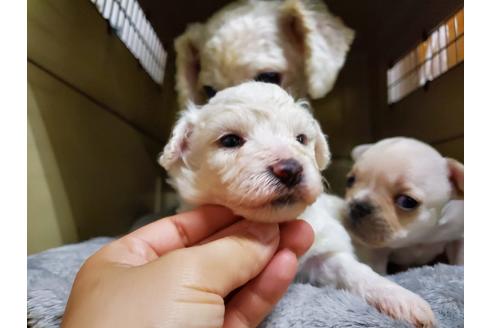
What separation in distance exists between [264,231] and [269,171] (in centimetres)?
12

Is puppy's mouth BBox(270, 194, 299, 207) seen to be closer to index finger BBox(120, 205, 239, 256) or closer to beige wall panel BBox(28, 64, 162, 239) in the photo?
index finger BBox(120, 205, 239, 256)

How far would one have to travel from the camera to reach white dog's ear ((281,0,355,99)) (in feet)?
5.54

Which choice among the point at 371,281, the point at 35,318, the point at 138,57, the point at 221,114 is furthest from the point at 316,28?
the point at 35,318

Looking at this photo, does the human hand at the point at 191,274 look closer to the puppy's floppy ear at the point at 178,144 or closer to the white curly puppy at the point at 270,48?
the puppy's floppy ear at the point at 178,144

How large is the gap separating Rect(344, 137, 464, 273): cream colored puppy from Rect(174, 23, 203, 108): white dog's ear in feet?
2.92

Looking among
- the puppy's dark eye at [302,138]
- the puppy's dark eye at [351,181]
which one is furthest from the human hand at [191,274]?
the puppy's dark eye at [351,181]

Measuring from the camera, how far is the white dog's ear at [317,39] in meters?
1.69

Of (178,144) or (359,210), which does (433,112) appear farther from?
(178,144)

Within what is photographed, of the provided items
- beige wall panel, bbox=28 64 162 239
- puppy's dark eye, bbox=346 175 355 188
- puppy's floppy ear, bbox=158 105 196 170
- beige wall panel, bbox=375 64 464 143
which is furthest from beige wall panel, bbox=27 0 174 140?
beige wall panel, bbox=375 64 464 143

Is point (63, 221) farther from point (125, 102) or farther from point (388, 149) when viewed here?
point (388, 149)

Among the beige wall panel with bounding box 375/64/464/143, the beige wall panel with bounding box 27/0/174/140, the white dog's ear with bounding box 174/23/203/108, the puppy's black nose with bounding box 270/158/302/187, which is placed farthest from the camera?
the white dog's ear with bounding box 174/23/203/108

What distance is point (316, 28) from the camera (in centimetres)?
177

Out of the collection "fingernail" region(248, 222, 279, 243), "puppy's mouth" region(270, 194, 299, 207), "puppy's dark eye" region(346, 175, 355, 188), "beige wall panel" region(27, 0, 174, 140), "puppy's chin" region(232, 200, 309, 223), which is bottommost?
"puppy's dark eye" region(346, 175, 355, 188)

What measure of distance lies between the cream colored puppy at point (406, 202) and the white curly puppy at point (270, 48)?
1.60ft
